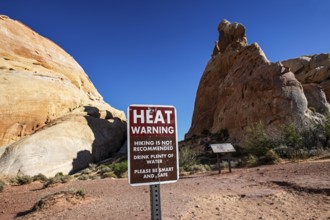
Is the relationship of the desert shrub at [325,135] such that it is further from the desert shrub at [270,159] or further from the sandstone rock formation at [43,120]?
the sandstone rock formation at [43,120]

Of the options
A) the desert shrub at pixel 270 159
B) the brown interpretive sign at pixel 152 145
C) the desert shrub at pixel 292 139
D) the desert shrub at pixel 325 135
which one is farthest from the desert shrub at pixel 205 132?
the brown interpretive sign at pixel 152 145

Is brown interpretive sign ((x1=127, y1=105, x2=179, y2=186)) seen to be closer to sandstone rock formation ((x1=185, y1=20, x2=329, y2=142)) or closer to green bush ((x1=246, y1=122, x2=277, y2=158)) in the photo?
green bush ((x1=246, y1=122, x2=277, y2=158))

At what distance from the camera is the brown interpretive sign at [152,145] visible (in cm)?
386

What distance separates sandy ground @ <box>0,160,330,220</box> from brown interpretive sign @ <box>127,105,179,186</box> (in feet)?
13.2

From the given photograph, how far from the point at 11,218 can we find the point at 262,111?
22874mm

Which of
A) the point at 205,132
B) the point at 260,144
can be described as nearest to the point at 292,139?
the point at 260,144

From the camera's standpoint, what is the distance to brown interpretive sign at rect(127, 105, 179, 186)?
386cm

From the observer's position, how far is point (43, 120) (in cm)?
3806

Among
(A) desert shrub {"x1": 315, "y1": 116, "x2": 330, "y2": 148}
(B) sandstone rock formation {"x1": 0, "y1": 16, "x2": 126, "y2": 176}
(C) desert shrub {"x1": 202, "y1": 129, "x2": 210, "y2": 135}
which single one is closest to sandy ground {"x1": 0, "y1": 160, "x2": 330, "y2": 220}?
(A) desert shrub {"x1": 315, "y1": 116, "x2": 330, "y2": 148}

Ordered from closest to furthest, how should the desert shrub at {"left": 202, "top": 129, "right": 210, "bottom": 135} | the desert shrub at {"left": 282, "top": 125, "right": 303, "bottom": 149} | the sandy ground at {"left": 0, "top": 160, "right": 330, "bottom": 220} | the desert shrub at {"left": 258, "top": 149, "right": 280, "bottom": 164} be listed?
the sandy ground at {"left": 0, "top": 160, "right": 330, "bottom": 220} < the desert shrub at {"left": 258, "top": 149, "right": 280, "bottom": 164} < the desert shrub at {"left": 282, "top": 125, "right": 303, "bottom": 149} < the desert shrub at {"left": 202, "top": 129, "right": 210, "bottom": 135}

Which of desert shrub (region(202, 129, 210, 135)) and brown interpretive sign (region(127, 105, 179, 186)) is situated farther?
desert shrub (region(202, 129, 210, 135))

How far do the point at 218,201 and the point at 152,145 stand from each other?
6.13 metres

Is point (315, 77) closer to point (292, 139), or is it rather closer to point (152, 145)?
point (292, 139)

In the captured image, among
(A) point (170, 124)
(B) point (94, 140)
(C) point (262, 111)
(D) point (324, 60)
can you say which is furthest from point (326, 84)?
(A) point (170, 124)
